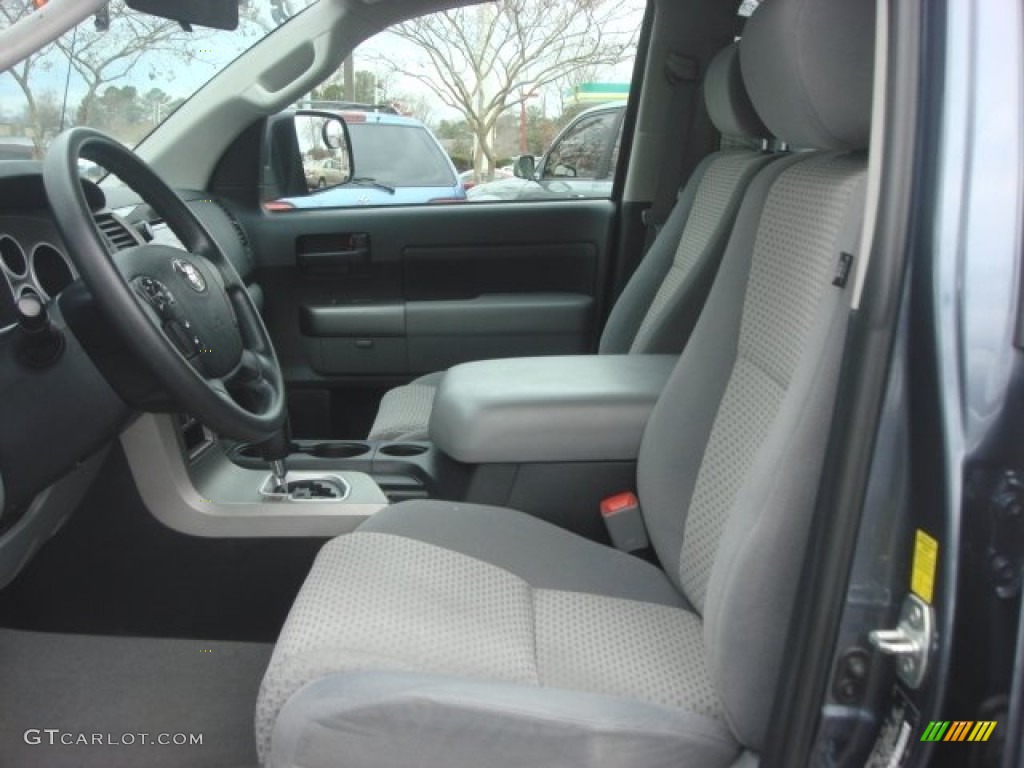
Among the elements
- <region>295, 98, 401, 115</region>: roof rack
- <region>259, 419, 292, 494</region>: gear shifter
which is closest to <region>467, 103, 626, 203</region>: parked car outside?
<region>295, 98, 401, 115</region>: roof rack

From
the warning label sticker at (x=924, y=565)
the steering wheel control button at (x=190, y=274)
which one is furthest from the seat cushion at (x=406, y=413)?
the warning label sticker at (x=924, y=565)

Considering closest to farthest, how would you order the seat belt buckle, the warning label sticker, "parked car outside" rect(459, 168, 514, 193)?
1. the warning label sticker
2. the seat belt buckle
3. "parked car outside" rect(459, 168, 514, 193)

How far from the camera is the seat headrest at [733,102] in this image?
1743 millimetres

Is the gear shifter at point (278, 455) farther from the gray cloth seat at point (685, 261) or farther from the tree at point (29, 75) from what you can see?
the tree at point (29, 75)

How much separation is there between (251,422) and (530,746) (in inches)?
24.3

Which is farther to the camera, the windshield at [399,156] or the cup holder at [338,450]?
the windshield at [399,156]

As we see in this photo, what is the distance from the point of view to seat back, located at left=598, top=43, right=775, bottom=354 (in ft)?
5.84

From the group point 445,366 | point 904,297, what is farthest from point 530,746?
point 445,366

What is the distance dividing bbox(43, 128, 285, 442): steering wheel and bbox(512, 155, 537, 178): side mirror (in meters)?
1.68

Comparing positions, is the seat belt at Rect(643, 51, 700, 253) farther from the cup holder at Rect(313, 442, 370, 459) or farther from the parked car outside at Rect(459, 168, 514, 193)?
the cup holder at Rect(313, 442, 370, 459)

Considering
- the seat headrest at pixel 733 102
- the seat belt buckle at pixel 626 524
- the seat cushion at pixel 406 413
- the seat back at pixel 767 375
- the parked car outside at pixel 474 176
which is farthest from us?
the parked car outside at pixel 474 176

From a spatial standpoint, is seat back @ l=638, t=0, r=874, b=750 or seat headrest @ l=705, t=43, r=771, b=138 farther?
seat headrest @ l=705, t=43, r=771, b=138

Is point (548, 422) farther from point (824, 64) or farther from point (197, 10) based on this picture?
point (197, 10)

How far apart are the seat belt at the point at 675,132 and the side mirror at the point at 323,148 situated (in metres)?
0.98
